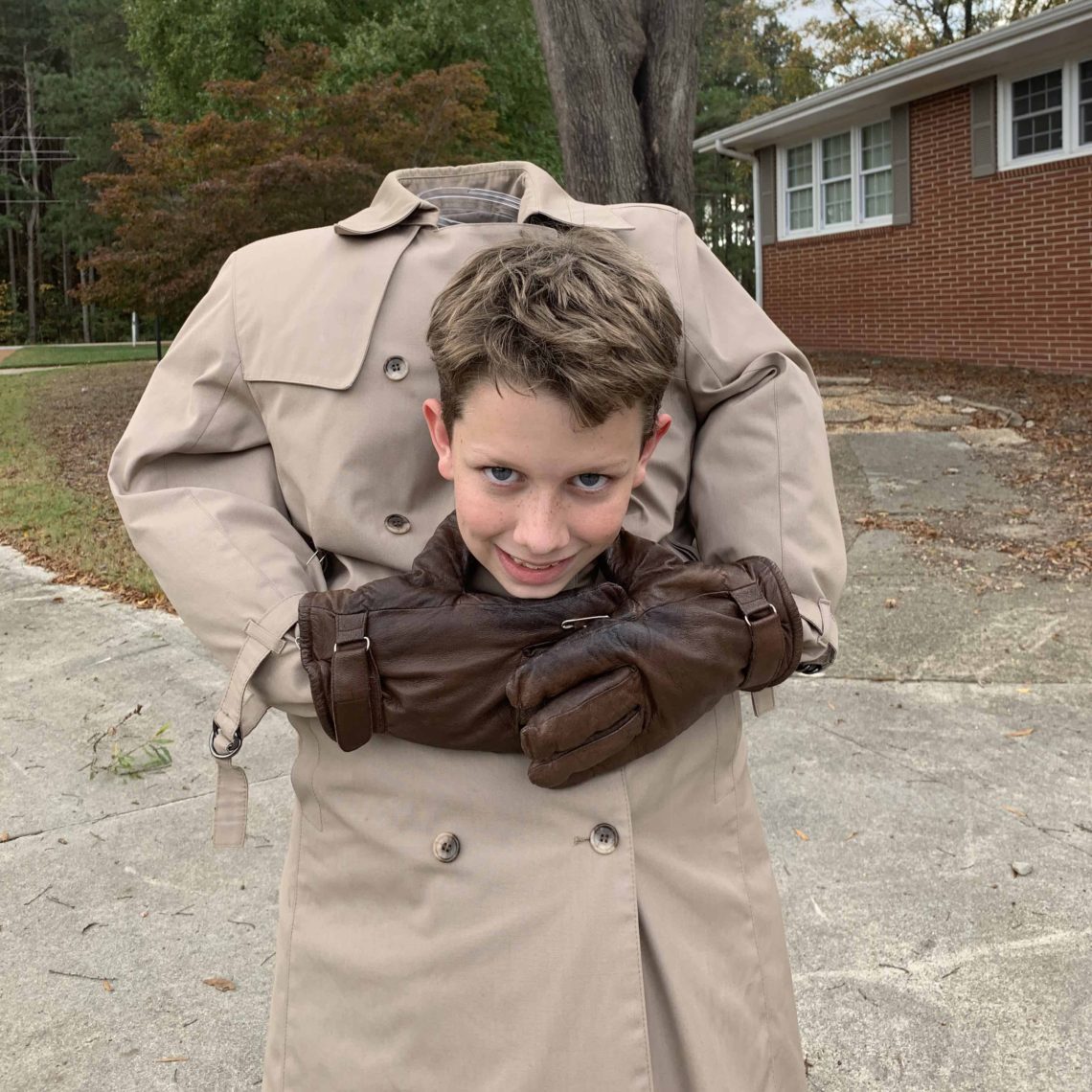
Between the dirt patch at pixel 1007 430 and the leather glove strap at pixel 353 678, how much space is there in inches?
194

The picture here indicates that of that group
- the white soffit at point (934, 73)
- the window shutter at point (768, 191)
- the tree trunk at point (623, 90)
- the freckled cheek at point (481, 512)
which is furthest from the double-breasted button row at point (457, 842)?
the window shutter at point (768, 191)

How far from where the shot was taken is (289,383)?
1627mm

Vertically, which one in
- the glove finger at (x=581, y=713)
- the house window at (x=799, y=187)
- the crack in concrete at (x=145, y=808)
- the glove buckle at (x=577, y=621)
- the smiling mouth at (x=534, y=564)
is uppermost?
the house window at (x=799, y=187)

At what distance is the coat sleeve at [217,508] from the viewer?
1.56 m

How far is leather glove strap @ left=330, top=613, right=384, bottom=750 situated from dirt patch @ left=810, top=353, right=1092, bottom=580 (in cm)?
493

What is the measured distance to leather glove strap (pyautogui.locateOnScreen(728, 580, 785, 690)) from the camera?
1460 millimetres

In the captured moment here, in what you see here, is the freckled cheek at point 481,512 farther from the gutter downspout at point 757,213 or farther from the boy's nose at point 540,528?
the gutter downspout at point 757,213

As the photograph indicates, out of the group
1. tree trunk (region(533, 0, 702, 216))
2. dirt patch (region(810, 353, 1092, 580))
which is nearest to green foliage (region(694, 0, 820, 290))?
dirt patch (region(810, 353, 1092, 580))

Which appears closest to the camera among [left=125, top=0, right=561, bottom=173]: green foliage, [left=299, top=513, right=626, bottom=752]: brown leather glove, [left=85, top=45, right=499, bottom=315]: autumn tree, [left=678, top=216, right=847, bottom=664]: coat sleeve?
[left=299, top=513, right=626, bottom=752]: brown leather glove

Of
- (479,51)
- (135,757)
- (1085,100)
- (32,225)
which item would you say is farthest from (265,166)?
(32,225)

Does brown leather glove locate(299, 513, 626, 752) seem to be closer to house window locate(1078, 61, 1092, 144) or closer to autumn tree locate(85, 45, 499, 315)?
autumn tree locate(85, 45, 499, 315)

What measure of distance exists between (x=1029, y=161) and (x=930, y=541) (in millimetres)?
8788

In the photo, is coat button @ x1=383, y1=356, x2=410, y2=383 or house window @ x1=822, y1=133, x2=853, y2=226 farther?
house window @ x1=822, y1=133, x2=853, y2=226

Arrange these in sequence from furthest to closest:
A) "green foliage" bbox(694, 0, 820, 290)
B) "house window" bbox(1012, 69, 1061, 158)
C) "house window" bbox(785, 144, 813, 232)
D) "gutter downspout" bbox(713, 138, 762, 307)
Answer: "green foliage" bbox(694, 0, 820, 290), "gutter downspout" bbox(713, 138, 762, 307), "house window" bbox(785, 144, 813, 232), "house window" bbox(1012, 69, 1061, 158)
